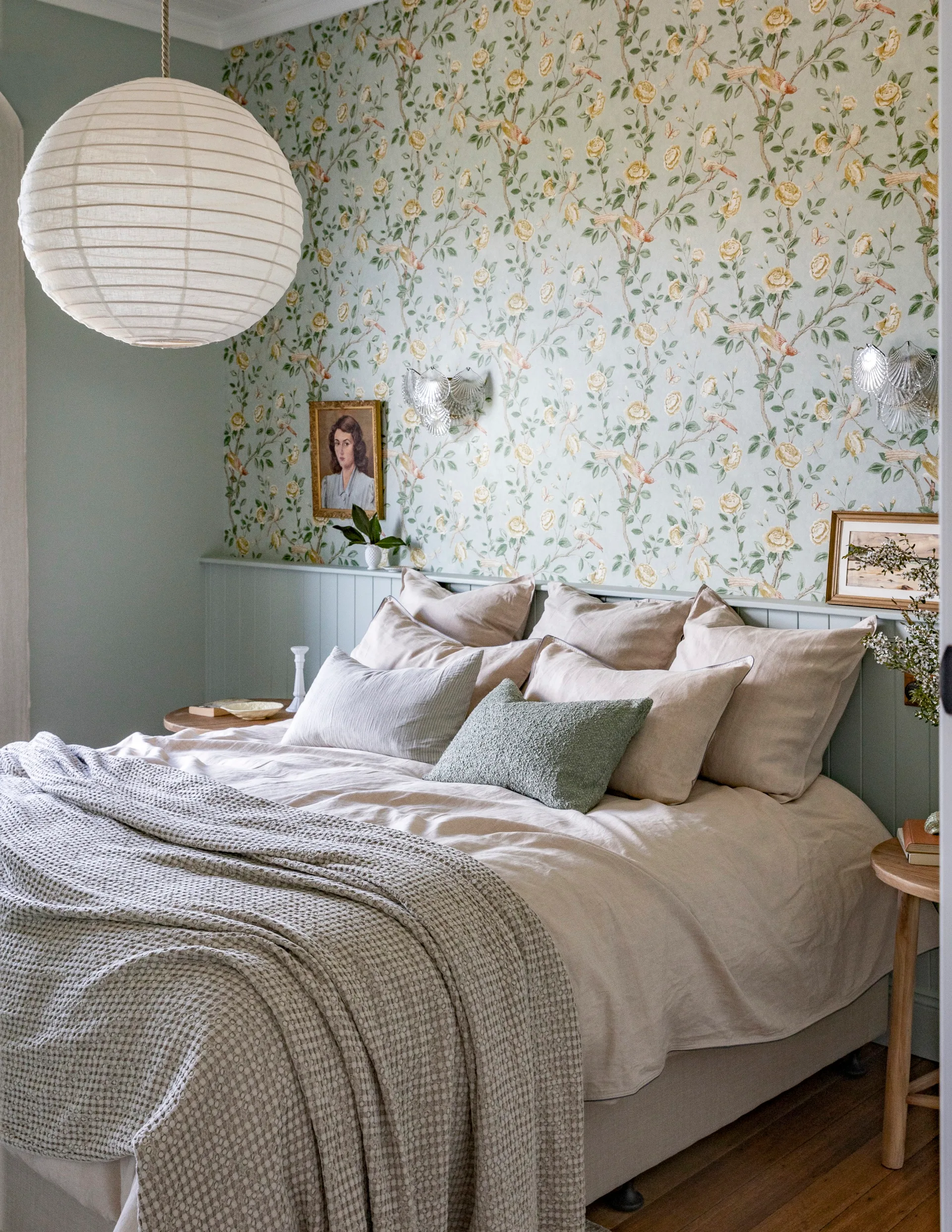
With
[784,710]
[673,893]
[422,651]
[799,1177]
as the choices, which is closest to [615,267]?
[422,651]

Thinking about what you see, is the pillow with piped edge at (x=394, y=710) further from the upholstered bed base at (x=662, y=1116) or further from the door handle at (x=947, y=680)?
the door handle at (x=947, y=680)

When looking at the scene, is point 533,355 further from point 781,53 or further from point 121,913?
point 121,913

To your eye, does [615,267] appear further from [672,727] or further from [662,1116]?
[662,1116]

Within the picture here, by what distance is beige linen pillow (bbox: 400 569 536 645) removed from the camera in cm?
362

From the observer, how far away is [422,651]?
3.50 meters

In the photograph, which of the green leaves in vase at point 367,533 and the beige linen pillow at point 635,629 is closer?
the beige linen pillow at point 635,629

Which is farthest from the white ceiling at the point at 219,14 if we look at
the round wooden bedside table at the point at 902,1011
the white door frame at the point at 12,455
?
the round wooden bedside table at the point at 902,1011

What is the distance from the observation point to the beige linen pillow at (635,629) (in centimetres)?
318

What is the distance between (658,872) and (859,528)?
1142 mm

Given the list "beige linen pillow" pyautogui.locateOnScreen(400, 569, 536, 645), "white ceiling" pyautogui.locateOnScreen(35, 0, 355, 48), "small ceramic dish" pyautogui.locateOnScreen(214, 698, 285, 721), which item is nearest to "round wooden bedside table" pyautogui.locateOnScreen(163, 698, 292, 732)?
"small ceramic dish" pyautogui.locateOnScreen(214, 698, 285, 721)

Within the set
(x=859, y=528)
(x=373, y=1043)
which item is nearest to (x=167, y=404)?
(x=859, y=528)

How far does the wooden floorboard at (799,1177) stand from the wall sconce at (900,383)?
155 cm

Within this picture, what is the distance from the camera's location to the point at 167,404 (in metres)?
4.69

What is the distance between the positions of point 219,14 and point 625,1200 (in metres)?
4.23
